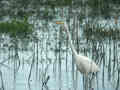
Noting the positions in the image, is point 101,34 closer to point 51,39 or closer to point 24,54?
point 51,39

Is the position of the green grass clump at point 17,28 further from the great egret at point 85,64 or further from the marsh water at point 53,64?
the great egret at point 85,64

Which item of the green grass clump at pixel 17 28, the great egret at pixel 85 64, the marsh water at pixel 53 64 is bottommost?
the marsh water at pixel 53 64

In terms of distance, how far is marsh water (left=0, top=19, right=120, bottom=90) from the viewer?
9.00m

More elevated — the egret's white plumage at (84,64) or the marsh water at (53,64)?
the egret's white plumage at (84,64)

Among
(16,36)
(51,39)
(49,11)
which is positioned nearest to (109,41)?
(51,39)

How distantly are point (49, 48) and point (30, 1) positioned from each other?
401 centimetres

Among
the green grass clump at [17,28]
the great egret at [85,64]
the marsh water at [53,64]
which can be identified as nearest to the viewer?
the great egret at [85,64]

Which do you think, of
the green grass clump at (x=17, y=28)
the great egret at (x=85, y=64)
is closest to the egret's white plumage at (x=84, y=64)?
the great egret at (x=85, y=64)

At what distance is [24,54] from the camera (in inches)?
419

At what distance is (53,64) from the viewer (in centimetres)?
992

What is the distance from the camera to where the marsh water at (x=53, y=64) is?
900 centimetres

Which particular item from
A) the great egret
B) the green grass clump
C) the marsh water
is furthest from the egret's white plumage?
the green grass clump

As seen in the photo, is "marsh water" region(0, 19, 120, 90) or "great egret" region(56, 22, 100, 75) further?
"marsh water" region(0, 19, 120, 90)

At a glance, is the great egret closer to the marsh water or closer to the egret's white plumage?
the egret's white plumage
